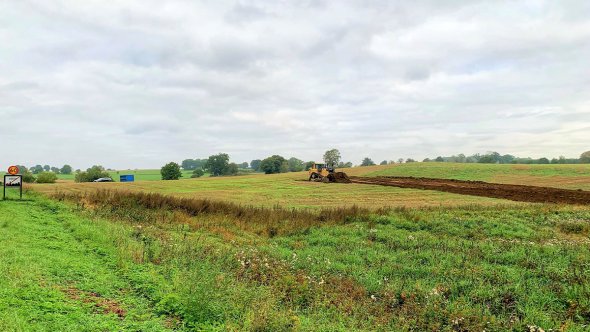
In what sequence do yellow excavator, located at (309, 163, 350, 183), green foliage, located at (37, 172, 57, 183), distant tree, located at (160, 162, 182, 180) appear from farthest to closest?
1. distant tree, located at (160, 162, 182, 180)
2. green foliage, located at (37, 172, 57, 183)
3. yellow excavator, located at (309, 163, 350, 183)

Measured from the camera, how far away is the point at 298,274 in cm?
1086

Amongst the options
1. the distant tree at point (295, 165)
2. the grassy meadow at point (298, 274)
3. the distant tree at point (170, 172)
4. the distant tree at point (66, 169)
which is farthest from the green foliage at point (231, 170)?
the grassy meadow at point (298, 274)

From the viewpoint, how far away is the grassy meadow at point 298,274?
6711mm

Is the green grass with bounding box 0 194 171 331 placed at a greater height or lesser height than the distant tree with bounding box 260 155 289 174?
lesser

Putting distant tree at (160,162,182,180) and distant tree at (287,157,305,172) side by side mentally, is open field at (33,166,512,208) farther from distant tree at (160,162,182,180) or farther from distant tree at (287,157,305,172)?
→ distant tree at (287,157,305,172)

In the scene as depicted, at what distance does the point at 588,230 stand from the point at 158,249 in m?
19.4

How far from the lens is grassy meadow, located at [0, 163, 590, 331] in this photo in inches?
264

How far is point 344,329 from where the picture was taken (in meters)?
6.76

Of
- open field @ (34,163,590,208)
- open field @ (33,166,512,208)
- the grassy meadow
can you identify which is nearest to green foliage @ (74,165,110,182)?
open field @ (34,163,590,208)

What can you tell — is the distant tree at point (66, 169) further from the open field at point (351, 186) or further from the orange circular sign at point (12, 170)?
the orange circular sign at point (12, 170)

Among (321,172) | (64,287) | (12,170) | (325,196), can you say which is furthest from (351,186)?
(64,287)

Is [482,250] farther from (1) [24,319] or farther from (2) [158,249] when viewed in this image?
(1) [24,319]

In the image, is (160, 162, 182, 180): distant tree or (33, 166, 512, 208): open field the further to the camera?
(160, 162, 182, 180): distant tree

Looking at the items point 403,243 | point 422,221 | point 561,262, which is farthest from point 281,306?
point 422,221
